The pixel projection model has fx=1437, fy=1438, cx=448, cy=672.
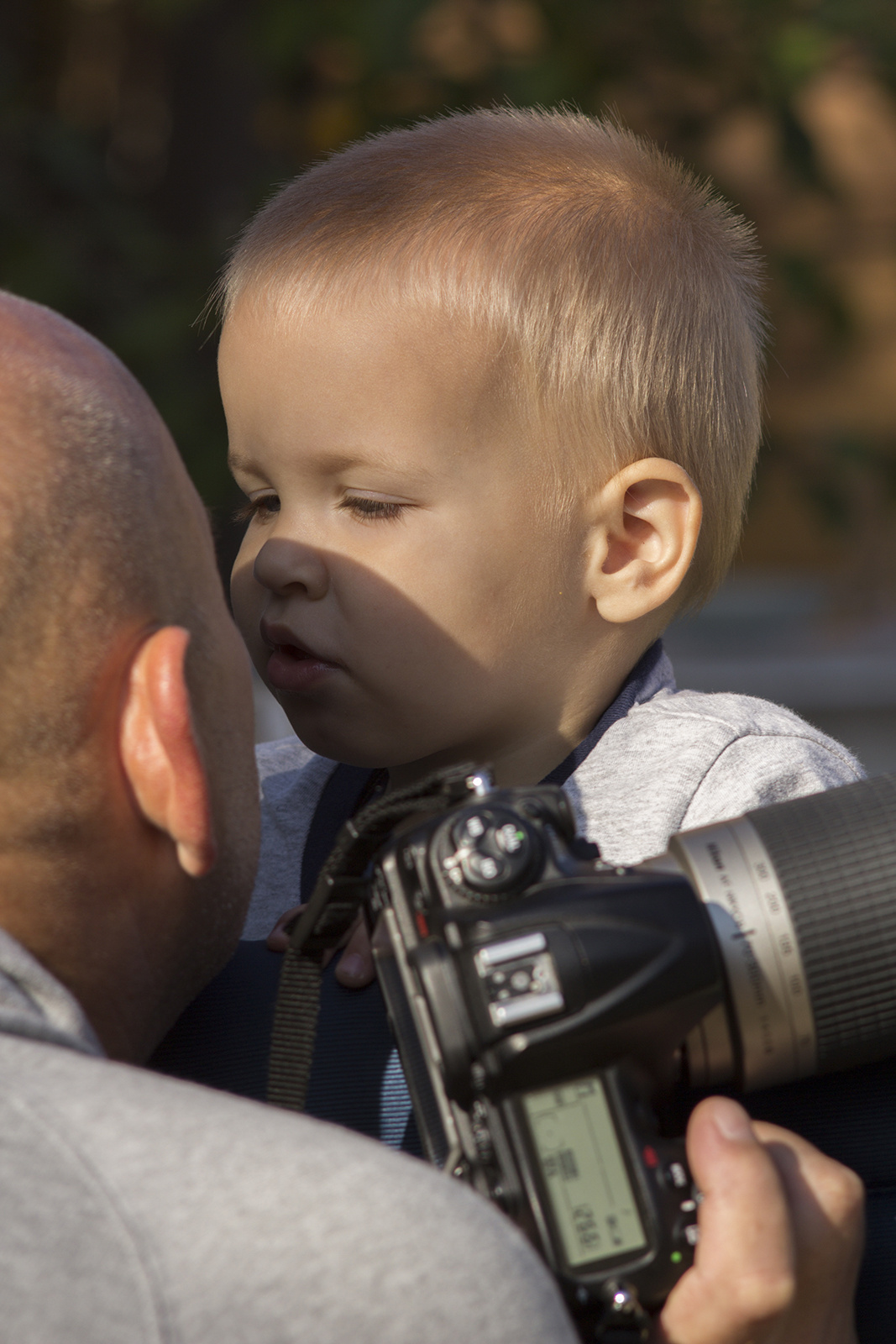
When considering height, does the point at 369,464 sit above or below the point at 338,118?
below

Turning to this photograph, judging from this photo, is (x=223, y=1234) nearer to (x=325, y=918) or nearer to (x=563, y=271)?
(x=325, y=918)

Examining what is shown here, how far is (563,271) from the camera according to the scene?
59.8 inches

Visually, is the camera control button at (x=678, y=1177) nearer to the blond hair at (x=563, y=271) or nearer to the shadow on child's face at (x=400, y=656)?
the shadow on child's face at (x=400, y=656)

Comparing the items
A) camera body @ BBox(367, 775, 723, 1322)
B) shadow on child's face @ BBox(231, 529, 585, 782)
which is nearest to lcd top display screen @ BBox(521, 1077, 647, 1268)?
camera body @ BBox(367, 775, 723, 1322)

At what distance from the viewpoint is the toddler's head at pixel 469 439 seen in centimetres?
145

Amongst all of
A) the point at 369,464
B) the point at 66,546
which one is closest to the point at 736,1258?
the point at 66,546

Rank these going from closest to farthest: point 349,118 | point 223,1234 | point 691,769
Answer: point 223,1234
point 691,769
point 349,118

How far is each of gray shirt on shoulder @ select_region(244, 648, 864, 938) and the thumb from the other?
44 cm

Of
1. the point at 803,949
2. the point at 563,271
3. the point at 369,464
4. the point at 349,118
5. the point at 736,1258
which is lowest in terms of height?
the point at 736,1258

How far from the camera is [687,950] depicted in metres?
0.90

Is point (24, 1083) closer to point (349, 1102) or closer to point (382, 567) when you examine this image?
point (349, 1102)

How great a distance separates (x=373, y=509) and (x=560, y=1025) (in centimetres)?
71

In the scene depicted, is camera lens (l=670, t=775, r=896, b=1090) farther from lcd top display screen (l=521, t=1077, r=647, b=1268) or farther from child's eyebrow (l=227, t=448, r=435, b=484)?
child's eyebrow (l=227, t=448, r=435, b=484)

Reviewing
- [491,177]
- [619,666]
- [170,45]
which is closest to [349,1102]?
[619,666]
